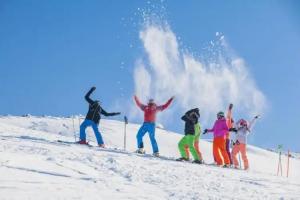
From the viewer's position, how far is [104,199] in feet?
33.3

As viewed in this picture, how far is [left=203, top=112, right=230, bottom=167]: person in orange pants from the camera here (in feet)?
66.2

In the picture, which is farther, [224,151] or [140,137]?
[140,137]

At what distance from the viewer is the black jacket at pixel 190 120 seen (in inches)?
790

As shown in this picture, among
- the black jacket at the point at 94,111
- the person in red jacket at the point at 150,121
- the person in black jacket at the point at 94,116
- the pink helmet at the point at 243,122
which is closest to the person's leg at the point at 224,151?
the pink helmet at the point at 243,122

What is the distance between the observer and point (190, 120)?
66.0 ft

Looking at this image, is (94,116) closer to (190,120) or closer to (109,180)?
(190,120)

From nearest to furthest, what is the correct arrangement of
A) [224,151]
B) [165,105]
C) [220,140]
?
[224,151] → [220,140] → [165,105]

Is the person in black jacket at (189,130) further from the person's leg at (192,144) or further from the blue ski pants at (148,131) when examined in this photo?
the blue ski pants at (148,131)

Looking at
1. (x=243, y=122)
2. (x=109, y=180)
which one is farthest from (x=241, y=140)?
(x=109, y=180)

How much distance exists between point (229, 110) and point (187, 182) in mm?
9305

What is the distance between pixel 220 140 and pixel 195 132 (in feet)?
3.06

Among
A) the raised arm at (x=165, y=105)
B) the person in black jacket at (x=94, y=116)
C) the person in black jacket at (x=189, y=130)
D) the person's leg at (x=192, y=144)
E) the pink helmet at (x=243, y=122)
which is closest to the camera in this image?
the person's leg at (x=192, y=144)

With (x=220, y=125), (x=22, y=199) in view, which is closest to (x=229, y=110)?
(x=220, y=125)

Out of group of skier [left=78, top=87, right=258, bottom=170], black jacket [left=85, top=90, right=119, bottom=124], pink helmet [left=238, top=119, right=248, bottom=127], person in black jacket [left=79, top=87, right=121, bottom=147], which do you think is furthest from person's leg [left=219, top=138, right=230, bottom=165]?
black jacket [left=85, top=90, right=119, bottom=124]
